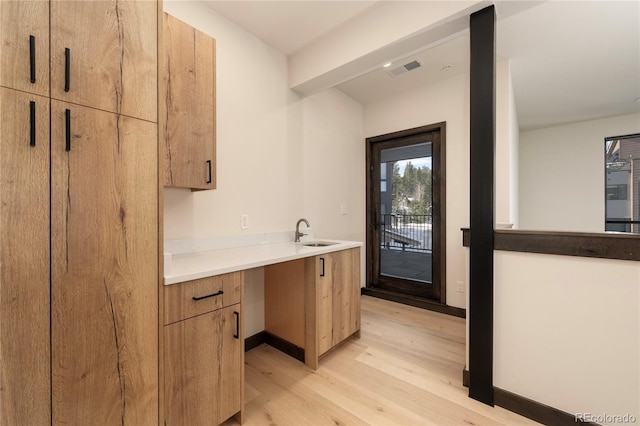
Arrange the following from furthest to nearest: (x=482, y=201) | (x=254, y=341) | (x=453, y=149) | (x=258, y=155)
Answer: (x=453, y=149)
(x=258, y=155)
(x=254, y=341)
(x=482, y=201)

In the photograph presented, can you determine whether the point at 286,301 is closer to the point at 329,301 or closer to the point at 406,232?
the point at 329,301

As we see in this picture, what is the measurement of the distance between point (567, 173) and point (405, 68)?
12.7ft

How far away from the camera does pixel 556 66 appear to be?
2.86m

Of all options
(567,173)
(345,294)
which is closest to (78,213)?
(345,294)

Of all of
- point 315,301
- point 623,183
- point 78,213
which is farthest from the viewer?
point 623,183

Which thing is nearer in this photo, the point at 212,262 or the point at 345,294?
the point at 212,262

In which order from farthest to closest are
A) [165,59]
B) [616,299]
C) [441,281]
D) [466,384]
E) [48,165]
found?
[441,281] → [466,384] → [165,59] → [616,299] → [48,165]

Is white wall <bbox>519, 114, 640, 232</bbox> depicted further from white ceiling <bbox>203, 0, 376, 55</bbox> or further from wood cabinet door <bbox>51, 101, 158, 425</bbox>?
wood cabinet door <bbox>51, 101, 158, 425</bbox>

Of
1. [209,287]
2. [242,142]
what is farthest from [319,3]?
[209,287]

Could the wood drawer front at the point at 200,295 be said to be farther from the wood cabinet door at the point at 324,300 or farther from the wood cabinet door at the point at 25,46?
the wood cabinet door at the point at 25,46

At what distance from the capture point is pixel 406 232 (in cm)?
370

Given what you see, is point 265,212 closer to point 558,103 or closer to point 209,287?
point 209,287

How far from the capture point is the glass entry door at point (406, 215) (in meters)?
3.41

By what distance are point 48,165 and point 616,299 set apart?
258 centimetres
